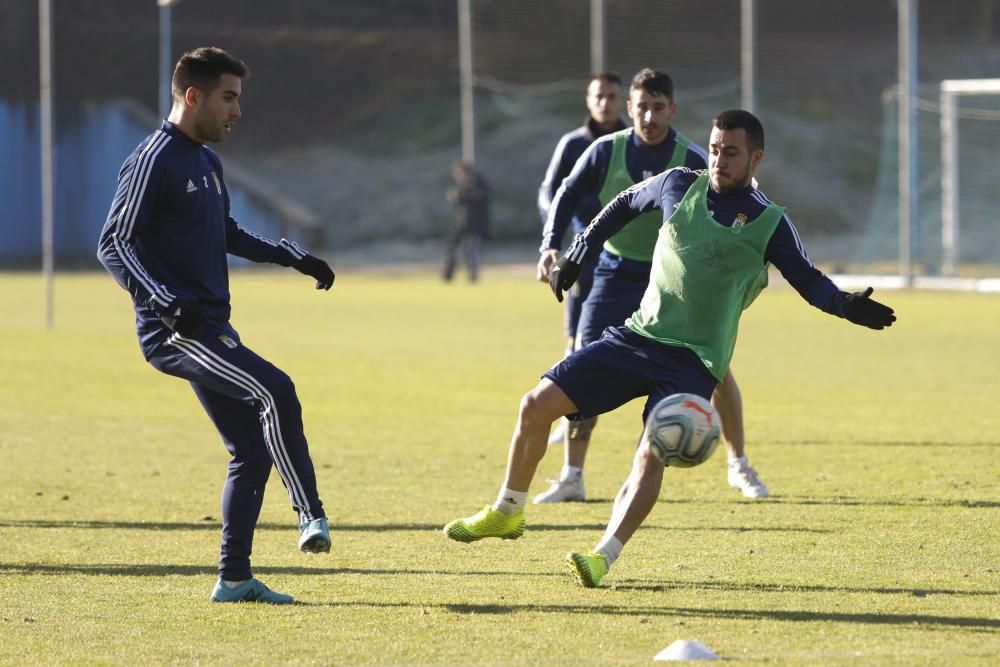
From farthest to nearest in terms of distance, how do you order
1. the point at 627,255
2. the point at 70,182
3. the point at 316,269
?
1. the point at 70,182
2. the point at 627,255
3. the point at 316,269

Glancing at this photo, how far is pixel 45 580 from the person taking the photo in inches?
291

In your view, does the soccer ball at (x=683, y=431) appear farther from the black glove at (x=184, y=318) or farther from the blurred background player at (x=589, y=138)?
the blurred background player at (x=589, y=138)

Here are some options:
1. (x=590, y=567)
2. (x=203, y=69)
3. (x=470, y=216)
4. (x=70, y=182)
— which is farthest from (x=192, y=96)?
(x=70, y=182)

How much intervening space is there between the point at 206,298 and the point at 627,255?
3.31 meters

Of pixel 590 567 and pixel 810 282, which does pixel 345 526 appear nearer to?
pixel 590 567

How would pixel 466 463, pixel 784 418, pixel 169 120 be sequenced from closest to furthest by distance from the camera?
pixel 169 120 < pixel 466 463 < pixel 784 418

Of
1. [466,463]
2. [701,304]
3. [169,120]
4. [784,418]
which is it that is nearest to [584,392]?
[701,304]

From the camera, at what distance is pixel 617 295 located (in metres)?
9.63

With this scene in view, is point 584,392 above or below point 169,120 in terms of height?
below

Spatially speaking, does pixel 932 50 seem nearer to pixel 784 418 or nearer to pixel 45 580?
pixel 784 418

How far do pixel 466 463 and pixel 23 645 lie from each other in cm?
520

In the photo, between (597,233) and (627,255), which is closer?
(597,233)

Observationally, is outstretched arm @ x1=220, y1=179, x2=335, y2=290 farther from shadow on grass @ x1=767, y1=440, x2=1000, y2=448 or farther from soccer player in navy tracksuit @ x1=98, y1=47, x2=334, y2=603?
shadow on grass @ x1=767, y1=440, x2=1000, y2=448

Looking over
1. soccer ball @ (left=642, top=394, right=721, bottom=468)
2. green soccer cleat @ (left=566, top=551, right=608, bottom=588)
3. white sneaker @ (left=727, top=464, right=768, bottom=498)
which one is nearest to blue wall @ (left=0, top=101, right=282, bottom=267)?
white sneaker @ (left=727, top=464, right=768, bottom=498)
